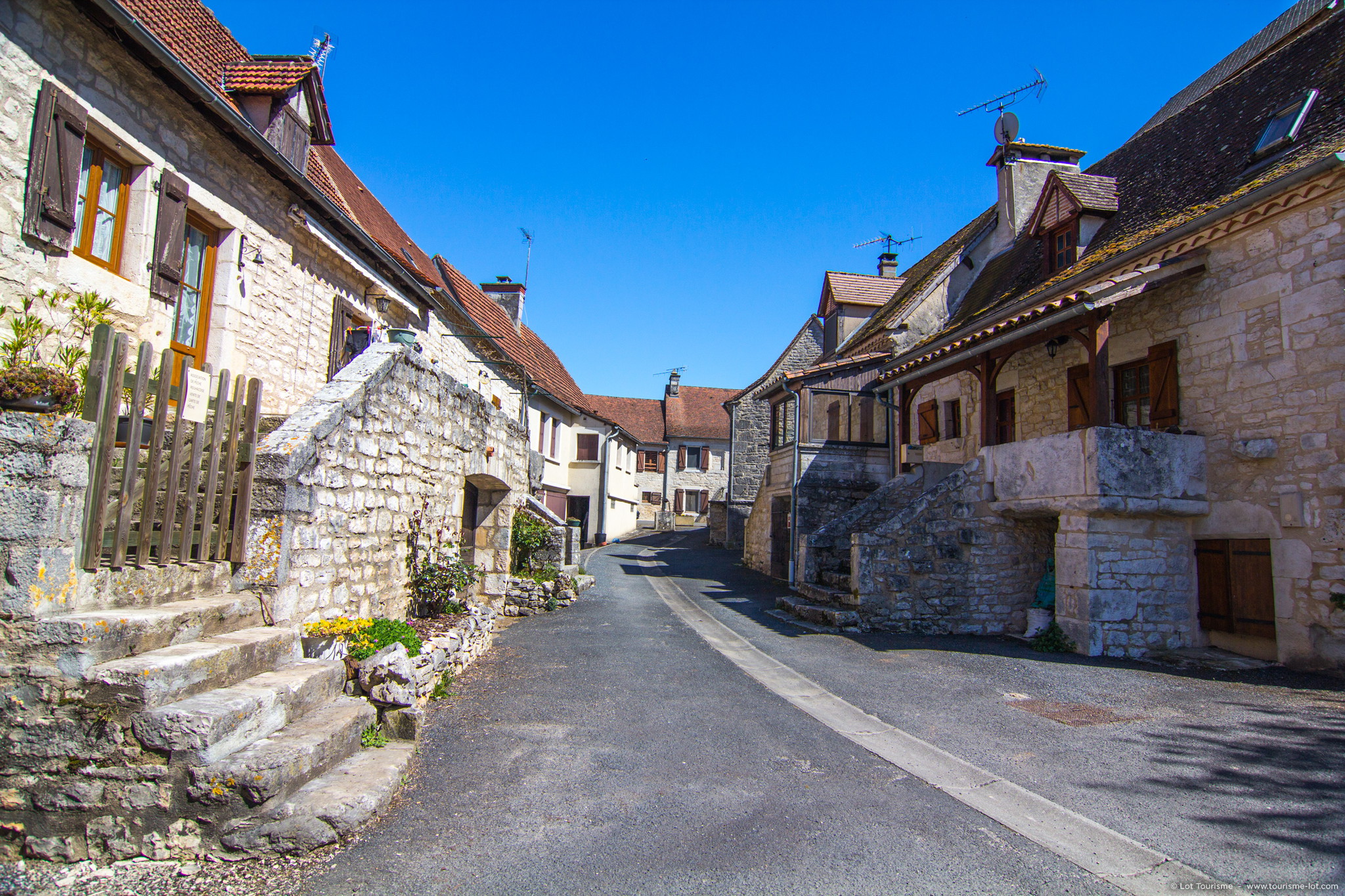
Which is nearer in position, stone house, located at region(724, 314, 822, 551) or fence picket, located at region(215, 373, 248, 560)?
fence picket, located at region(215, 373, 248, 560)

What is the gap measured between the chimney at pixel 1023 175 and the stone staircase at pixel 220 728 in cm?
1664

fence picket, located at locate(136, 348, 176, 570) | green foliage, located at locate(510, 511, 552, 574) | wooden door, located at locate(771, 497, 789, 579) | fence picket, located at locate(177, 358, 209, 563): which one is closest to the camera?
fence picket, located at locate(136, 348, 176, 570)

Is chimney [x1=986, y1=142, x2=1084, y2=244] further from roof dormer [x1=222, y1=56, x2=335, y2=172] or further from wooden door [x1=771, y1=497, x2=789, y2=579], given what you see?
roof dormer [x1=222, y1=56, x2=335, y2=172]

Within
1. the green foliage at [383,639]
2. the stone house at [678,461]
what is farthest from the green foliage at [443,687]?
the stone house at [678,461]

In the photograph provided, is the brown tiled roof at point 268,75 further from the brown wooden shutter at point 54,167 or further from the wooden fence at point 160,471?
the wooden fence at point 160,471

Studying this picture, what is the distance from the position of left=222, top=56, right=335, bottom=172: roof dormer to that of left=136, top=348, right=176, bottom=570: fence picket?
5.87 metres

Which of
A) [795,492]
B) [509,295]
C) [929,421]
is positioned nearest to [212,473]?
[795,492]

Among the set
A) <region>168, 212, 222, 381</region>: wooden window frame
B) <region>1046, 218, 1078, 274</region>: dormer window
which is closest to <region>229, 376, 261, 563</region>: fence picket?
<region>168, 212, 222, 381</region>: wooden window frame

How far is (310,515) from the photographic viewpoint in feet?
15.0

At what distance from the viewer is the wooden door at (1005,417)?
13.1m

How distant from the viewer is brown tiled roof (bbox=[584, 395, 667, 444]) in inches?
1404

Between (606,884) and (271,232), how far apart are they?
319 inches

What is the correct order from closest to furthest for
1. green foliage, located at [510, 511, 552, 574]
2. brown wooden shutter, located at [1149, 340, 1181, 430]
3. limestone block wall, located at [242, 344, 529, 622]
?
limestone block wall, located at [242, 344, 529, 622] → brown wooden shutter, located at [1149, 340, 1181, 430] → green foliage, located at [510, 511, 552, 574]

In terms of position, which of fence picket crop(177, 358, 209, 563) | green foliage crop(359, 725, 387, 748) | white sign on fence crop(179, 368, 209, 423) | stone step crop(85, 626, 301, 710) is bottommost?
green foliage crop(359, 725, 387, 748)
